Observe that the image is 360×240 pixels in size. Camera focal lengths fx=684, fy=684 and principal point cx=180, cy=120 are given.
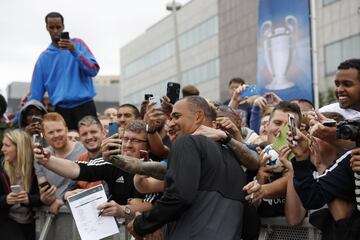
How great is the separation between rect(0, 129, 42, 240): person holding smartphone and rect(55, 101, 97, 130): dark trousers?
1.59 m

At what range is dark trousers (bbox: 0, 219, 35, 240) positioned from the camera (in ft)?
23.7

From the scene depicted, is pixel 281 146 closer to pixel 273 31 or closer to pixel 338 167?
pixel 338 167

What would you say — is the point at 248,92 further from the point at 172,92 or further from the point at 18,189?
the point at 18,189

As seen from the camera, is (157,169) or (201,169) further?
(157,169)

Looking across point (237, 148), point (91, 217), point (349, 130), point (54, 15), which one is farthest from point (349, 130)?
point (54, 15)

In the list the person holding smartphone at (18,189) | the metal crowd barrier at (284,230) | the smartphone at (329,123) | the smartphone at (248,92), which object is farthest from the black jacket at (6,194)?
the smartphone at (329,123)

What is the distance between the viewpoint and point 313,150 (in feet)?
15.4

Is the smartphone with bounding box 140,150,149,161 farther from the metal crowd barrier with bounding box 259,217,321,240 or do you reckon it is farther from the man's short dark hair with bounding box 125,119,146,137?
the metal crowd barrier with bounding box 259,217,321,240

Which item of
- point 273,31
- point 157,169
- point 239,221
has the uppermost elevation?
point 273,31

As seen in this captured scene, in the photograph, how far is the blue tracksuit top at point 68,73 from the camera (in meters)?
8.95

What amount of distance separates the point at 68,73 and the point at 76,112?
0.53 m

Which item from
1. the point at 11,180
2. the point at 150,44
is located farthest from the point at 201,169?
the point at 150,44

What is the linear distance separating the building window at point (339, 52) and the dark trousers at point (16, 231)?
112ft

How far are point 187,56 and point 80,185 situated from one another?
55671mm
